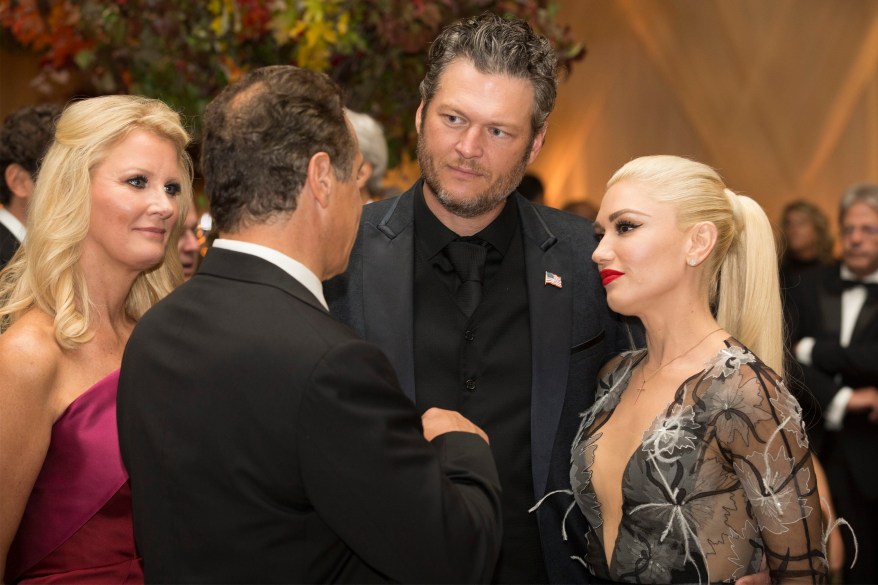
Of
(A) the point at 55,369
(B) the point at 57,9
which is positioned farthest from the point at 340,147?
(B) the point at 57,9

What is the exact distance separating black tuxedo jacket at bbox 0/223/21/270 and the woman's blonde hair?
2.38 m

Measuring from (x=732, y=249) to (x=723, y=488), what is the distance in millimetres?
651

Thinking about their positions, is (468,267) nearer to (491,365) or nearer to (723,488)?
(491,365)

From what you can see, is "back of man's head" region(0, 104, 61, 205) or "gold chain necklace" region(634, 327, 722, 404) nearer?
"gold chain necklace" region(634, 327, 722, 404)

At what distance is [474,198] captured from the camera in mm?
2553

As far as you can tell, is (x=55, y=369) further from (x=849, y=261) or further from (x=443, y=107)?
(x=849, y=261)

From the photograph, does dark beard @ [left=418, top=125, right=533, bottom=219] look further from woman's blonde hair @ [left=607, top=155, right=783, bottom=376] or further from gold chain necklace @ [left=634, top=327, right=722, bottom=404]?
gold chain necklace @ [left=634, top=327, right=722, bottom=404]

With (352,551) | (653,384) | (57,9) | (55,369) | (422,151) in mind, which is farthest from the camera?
(57,9)

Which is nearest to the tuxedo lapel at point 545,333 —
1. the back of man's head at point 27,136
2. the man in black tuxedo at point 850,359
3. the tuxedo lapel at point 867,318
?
the back of man's head at point 27,136

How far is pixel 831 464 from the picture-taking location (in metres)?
5.19

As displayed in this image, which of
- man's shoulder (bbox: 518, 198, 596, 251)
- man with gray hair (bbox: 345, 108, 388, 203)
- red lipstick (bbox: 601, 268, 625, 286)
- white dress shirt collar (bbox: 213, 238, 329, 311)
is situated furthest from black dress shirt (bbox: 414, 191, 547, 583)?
man with gray hair (bbox: 345, 108, 388, 203)

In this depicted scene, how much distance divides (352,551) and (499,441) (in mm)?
837

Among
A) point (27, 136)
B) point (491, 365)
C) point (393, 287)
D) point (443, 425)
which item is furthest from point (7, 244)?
point (443, 425)

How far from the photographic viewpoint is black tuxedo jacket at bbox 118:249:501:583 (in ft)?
5.19
